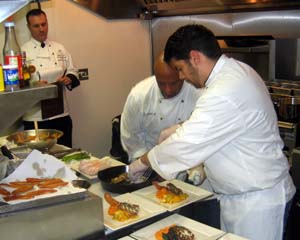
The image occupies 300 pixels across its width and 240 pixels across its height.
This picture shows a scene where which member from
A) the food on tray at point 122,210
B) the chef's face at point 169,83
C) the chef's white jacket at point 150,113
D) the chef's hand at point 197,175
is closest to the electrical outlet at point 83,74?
the chef's white jacket at point 150,113

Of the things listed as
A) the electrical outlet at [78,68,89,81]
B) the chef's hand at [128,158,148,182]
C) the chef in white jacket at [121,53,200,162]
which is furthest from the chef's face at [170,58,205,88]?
the electrical outlet at [78,68,89,81]

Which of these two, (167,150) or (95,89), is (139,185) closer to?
(167,150)

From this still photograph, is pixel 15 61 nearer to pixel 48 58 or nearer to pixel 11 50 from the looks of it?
pixel 11 50

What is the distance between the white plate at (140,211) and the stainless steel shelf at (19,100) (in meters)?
0.55

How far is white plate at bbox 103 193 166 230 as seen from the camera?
152 centimetres

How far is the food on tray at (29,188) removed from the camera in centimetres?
142

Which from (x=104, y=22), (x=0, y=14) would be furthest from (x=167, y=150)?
(x=104, y=22)

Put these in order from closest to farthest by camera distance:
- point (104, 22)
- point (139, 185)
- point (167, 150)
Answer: point (167, 150) → point (139, 185) → point (104, 22)

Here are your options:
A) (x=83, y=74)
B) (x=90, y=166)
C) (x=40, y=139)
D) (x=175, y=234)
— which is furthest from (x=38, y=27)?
(x=175, y=234)

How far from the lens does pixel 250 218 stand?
5.77 ft

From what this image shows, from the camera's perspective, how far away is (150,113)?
2455 mm

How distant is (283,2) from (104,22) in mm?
1722

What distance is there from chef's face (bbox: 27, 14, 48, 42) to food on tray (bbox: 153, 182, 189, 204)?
6.67 ft

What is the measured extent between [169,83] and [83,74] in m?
1.82
